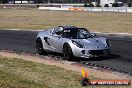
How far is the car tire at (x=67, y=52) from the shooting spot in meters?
15.5

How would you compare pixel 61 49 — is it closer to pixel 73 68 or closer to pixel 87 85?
pixel 73 68

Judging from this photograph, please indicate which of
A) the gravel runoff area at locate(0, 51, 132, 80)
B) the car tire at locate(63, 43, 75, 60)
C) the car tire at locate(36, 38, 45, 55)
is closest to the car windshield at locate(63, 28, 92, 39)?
the car tire at locate(63, 43, 75, 60)

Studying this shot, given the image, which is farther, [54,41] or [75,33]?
[54,41]

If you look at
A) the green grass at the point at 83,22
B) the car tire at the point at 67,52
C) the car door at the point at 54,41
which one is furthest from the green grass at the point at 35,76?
the green grass at the point at 83,22

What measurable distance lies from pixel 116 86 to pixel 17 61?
6161 mm

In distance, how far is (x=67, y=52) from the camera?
619 inches

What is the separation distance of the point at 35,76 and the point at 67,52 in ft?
14.1

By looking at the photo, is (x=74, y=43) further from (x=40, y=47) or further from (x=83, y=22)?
(x=83, y=22)

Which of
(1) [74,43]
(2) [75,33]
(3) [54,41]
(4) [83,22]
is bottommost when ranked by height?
(4) [83,22]

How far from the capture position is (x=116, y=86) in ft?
32.1

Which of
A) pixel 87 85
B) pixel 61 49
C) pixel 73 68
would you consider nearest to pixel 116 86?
pixel 87 85

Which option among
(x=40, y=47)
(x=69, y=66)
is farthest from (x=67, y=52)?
(x=40, y=47)

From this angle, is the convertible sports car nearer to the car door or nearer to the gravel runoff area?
the car door

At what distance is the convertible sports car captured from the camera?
15438 mm
